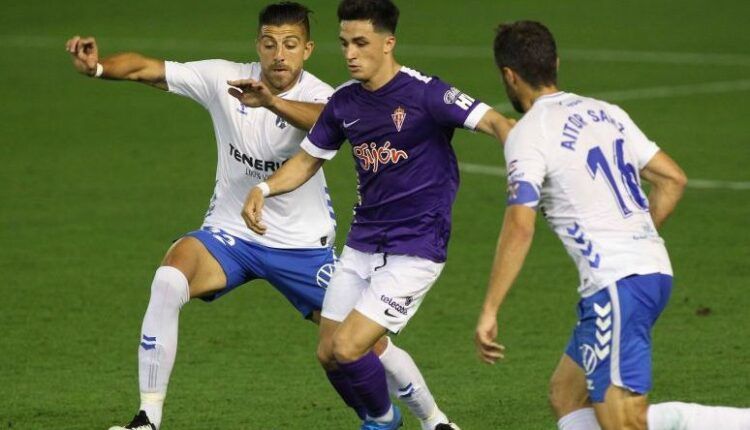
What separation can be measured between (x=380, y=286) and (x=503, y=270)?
165 cm

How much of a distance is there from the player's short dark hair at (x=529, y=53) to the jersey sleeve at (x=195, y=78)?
8.98 feet

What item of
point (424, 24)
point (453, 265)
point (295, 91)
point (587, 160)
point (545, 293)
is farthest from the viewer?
point (424, 24)

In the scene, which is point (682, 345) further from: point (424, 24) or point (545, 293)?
point (424, 24)

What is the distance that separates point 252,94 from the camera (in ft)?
28.5

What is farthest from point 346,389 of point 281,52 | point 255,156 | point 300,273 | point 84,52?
point 84,52

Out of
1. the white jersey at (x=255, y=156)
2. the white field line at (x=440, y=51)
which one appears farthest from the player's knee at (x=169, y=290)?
the white field line at (x=440, y=51)

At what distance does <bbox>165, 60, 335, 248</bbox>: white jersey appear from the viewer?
948 centimetres

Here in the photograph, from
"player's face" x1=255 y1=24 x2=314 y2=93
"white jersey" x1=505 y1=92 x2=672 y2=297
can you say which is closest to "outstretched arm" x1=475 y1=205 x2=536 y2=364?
"white jersey" x1=505 y1=92 x2=672 y2=297

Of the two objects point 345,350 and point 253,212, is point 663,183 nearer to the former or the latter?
point 345,350

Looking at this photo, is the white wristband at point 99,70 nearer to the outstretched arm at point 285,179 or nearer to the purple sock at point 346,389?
the outstretched arm at point 285,179

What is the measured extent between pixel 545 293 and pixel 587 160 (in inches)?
227

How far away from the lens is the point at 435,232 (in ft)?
28.6

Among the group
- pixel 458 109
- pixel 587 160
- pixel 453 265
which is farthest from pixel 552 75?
pixel 453 265

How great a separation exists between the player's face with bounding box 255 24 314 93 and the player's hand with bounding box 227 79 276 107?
0.70 metres
